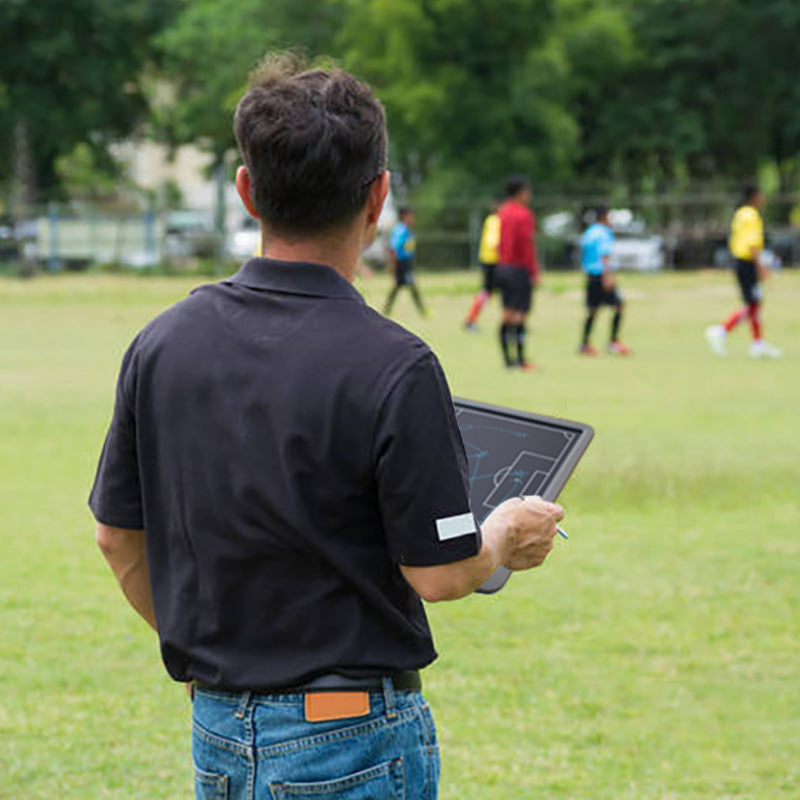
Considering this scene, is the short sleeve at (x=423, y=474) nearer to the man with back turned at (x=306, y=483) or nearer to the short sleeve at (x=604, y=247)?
the man with back turned at (x=306, y=483)

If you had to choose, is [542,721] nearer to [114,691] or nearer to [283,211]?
[114,691]

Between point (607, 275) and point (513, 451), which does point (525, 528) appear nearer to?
point (513, 451)

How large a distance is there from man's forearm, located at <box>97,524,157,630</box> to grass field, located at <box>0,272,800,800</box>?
7.07 ft

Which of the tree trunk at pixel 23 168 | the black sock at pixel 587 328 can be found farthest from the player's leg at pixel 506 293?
the tree trunk at pixel 23 168

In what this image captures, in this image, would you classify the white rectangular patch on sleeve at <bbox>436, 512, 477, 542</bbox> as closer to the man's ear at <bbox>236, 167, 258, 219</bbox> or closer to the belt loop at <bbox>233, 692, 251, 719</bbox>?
the belt loop at <bbox>233, 692, 251, 719</bbox>

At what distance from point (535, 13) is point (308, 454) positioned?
43635 millimetres

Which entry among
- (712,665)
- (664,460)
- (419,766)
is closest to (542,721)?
(712,665)

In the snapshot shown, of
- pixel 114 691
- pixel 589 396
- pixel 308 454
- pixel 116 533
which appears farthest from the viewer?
pixel 589 396

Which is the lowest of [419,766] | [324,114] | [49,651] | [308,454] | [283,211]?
[49,651]

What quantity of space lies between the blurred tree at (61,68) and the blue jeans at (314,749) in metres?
43.7

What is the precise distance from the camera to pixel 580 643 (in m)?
6.25

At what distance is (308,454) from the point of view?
2.29 metres

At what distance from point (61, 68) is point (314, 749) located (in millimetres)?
45529

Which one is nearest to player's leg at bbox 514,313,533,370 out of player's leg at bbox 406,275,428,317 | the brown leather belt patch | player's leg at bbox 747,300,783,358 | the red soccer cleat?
the red soccer cleat
